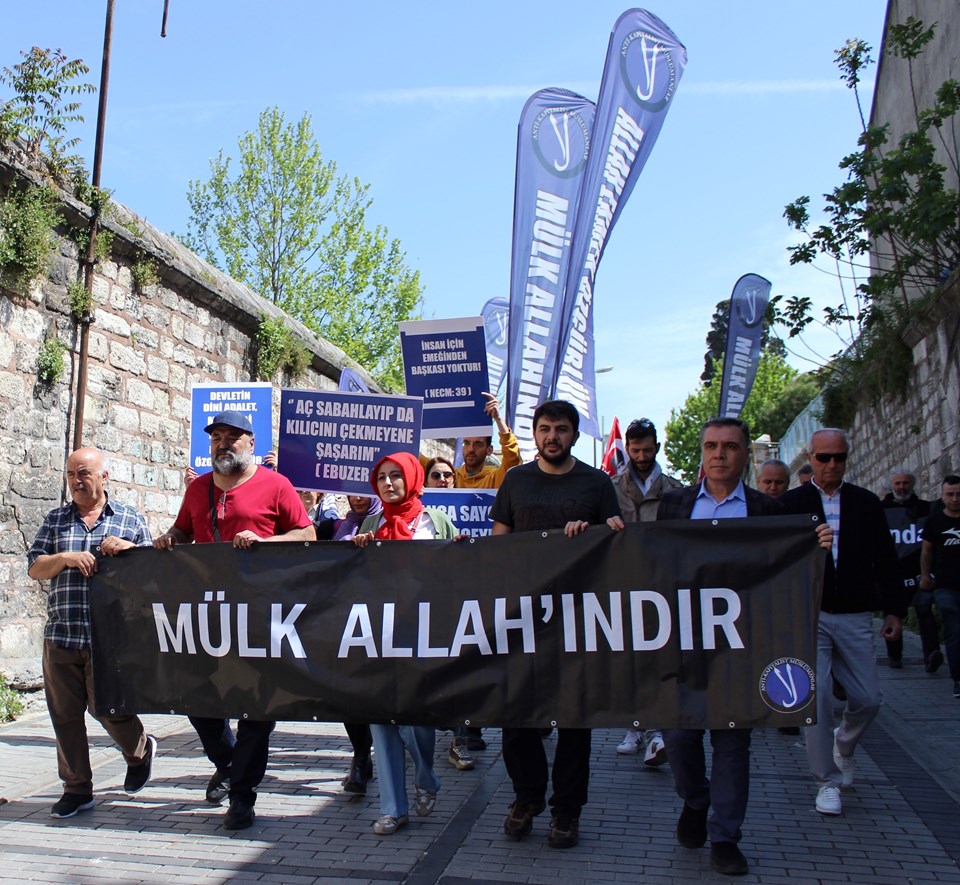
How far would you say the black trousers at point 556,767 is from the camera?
4586 millimetres

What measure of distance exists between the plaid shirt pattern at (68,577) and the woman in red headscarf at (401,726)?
1.33 m

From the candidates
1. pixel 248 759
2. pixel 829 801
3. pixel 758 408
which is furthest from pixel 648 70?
pixel 758 408

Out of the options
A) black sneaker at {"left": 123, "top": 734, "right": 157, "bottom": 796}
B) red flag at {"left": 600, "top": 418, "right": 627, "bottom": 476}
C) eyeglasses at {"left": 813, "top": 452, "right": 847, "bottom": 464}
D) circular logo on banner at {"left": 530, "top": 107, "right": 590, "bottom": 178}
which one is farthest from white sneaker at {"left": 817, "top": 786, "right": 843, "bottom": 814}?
red flag at {"left": 600, "top": 418, "right": 627, "bottom": 476}

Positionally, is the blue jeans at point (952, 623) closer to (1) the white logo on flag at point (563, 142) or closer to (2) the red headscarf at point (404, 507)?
(1) the white logo on flag at point (563, 142)

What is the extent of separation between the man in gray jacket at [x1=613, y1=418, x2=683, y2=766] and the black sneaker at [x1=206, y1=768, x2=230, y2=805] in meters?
2.58

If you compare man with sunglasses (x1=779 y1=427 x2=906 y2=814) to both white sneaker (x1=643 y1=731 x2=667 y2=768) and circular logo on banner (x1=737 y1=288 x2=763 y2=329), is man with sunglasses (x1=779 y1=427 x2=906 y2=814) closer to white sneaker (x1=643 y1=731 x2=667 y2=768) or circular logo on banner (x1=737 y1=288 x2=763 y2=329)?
white sneaker (x1=643 y1=731 x2=667 y2=768)

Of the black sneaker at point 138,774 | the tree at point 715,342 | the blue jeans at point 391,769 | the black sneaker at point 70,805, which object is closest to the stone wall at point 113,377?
the black sneaker at point 138,774

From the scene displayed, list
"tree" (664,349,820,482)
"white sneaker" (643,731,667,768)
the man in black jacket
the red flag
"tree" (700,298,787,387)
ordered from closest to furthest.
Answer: "white sneaker" (643,731,667,768)
the man in black jacket
the red flag
"tree" (664,349,820,482)
"tree" (700,298,787,387)

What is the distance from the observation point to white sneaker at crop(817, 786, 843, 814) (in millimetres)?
5102

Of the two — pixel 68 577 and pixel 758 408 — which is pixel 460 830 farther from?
pixel 758 408

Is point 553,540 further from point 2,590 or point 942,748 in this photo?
point 2,590

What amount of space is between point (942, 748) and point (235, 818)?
4.51 m

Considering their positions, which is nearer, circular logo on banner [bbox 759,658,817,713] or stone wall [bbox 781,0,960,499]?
circular logo on banner [bbox 759,658,817,713]

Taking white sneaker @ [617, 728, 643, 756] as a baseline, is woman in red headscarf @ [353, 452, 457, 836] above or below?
above
